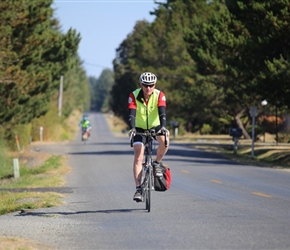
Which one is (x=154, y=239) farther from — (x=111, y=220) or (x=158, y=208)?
(x=158, y=208)

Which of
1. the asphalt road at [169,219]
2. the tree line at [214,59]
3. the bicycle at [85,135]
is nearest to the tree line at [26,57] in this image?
the bicycle at [85,135]

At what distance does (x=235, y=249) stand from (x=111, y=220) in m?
3.78

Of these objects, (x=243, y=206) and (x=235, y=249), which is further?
(x=243, y=206)

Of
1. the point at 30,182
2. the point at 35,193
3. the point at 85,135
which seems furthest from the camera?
the point at 85,135

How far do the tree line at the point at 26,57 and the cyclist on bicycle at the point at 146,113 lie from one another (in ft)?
78.3

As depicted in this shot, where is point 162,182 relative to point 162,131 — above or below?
below

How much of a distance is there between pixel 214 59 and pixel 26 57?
15.8 meters

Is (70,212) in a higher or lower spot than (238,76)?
lower

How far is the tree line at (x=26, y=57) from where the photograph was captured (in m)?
39.6

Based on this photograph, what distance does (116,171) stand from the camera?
3003 cm

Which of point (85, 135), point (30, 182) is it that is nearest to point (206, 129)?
point (85, 135)

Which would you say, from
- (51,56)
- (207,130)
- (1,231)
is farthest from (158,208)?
(207,130)

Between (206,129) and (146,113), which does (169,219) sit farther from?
(206,129)

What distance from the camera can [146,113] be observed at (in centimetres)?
1421
